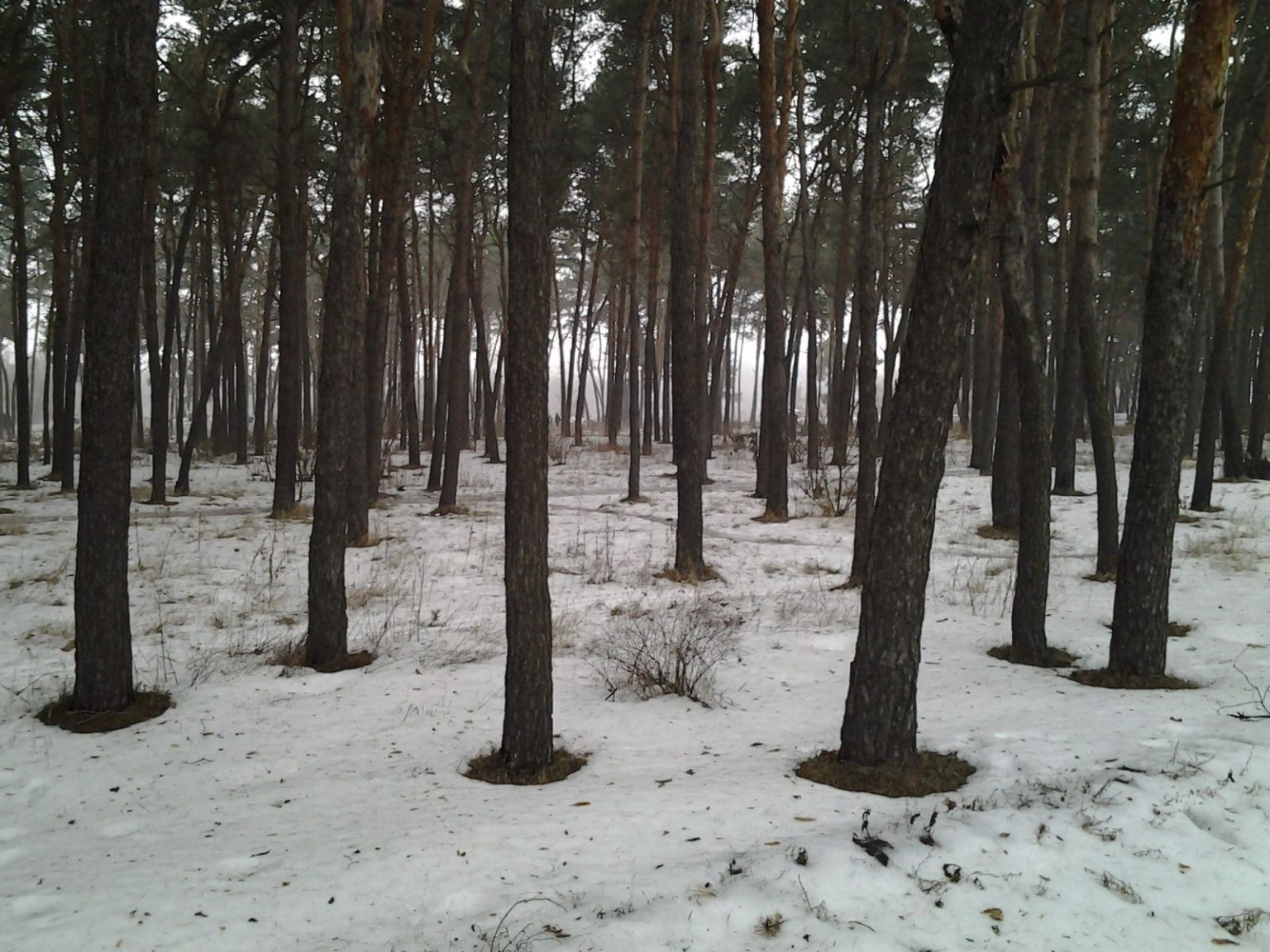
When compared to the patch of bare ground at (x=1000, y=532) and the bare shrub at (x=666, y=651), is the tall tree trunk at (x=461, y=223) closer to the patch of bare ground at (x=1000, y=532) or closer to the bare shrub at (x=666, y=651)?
the bare shrub at (x=666, y=651)

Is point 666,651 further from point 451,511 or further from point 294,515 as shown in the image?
point 294,515

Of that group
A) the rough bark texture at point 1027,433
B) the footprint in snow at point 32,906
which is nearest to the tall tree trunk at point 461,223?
the rough bark texture at point 1027,433

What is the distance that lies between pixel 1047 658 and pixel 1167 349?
2.42 meters

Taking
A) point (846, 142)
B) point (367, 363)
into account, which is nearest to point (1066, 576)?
point (367, 363)

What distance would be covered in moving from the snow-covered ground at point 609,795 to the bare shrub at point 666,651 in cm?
10

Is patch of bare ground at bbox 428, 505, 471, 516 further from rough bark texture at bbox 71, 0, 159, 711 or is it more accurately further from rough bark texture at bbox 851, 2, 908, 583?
rough bark texture at bbox 71, 0, 159, 711

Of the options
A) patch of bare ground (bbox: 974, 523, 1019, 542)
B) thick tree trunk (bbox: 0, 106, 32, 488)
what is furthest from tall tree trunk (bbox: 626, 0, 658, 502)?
thick tree trunk (bbox: 0, 106, 32, 488)

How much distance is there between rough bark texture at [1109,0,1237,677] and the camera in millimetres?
4664

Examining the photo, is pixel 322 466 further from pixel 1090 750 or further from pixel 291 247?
pixel 291 247

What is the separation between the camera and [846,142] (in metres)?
17.9

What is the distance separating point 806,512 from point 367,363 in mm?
7726

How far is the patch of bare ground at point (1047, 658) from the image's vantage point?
5820mm

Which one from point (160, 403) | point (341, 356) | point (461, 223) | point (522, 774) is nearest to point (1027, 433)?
point (522, 774)

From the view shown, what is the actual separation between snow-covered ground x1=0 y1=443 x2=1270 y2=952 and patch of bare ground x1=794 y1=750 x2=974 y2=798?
0.09m
